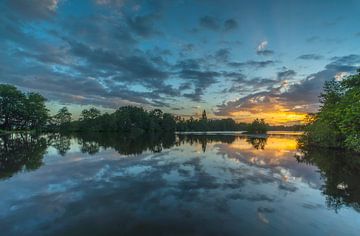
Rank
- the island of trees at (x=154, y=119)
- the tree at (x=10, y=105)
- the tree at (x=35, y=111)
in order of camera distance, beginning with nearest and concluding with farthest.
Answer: the island of trees at (x=154, y=119)
the tree at (x=10, y=105)
the tree at (x=35, y=111)

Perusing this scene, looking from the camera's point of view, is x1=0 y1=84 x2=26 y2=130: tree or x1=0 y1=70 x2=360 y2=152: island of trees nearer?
x1=0 y1=70 x2=360 y2=152: island of trees

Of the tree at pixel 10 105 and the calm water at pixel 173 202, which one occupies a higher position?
the tree at pixel 10 105

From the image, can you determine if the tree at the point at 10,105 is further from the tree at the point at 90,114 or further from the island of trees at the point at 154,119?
the tree at the point at 90,114

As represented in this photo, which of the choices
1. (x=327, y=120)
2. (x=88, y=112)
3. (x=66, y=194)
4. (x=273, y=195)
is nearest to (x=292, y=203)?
(x=273, y=195)

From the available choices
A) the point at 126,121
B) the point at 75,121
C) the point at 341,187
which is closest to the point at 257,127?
the point at 126,121

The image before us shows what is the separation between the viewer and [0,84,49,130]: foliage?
87438 mm

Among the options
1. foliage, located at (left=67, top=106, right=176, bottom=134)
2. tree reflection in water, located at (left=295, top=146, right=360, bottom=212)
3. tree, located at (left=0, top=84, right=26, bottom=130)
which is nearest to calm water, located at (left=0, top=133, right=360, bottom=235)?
tree reflection in water, located at (left=295, top=146, right=360, bottom=212)

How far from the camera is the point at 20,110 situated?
8962cm

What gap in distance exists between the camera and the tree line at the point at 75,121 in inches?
3506

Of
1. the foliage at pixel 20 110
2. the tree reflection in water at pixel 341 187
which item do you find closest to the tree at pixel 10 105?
the foliage at pixel 20 110

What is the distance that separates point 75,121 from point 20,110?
4972 cm

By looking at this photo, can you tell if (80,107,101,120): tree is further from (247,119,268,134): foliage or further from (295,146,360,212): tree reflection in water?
(295,146,360,212): tree reflection in water

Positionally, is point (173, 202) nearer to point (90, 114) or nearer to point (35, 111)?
point (35, 111)

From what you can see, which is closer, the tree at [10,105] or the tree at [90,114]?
the tree at [10,105]
